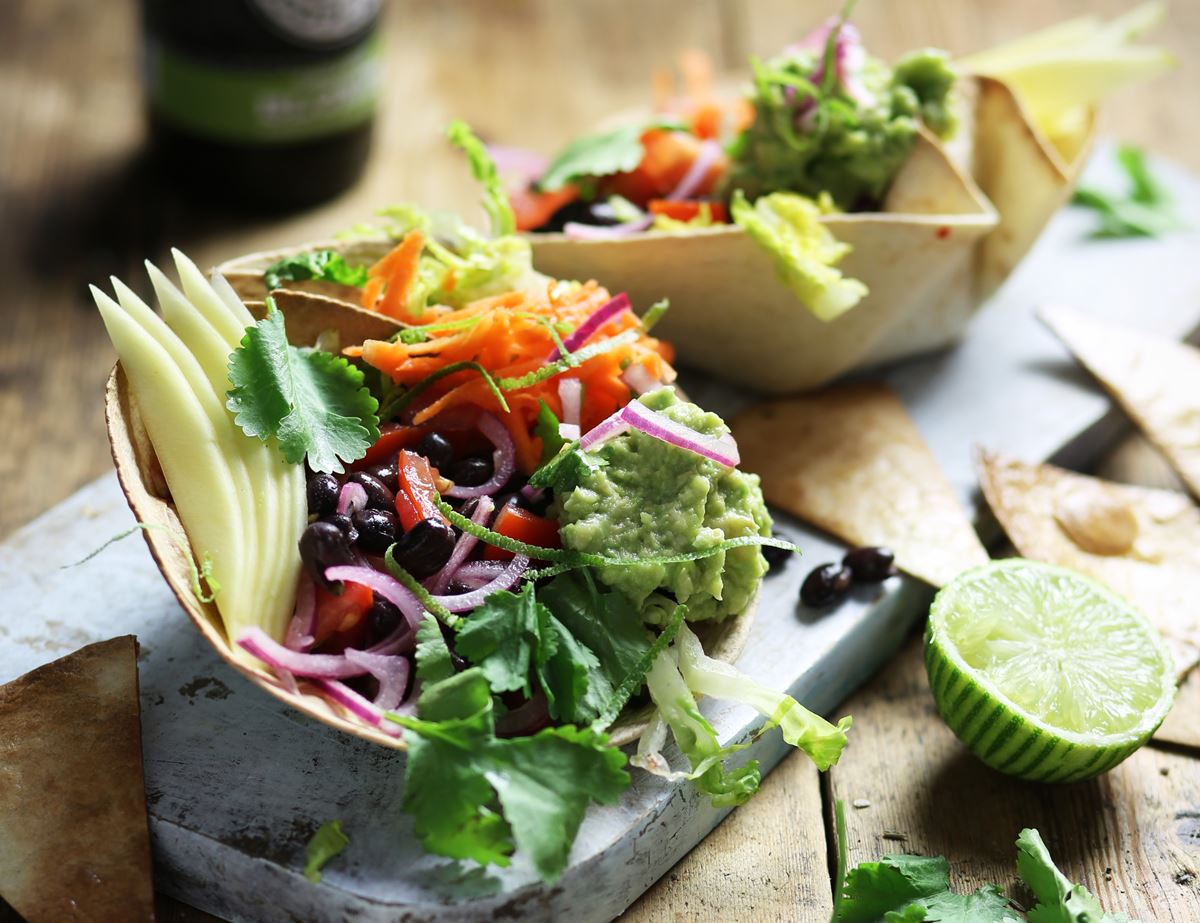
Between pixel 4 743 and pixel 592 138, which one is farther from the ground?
pixel 592 138

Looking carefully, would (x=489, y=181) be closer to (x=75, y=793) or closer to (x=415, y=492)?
(x=415, y=492)

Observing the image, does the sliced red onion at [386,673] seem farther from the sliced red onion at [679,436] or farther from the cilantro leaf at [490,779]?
the sliced red onion at [679,436]

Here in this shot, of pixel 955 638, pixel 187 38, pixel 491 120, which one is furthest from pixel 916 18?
pixel 955 638

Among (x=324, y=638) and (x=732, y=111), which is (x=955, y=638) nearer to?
(x=324, y=638)

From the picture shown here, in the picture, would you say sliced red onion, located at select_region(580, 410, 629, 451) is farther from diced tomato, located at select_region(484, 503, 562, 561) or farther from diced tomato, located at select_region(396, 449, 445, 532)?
diced tomato, located at select_region(396, 449, 445, 532)

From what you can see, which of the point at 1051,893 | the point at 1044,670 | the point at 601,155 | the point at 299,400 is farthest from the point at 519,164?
the point at 1051,893

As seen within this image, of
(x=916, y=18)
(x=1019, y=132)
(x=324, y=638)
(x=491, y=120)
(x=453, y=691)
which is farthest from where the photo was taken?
(x=916, y=18)
